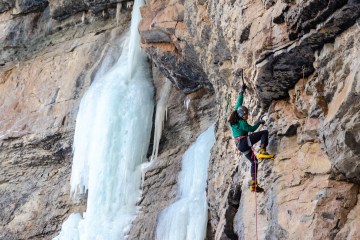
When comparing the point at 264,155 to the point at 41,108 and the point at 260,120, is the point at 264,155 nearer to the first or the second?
the point at 260,120

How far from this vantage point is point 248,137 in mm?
7926

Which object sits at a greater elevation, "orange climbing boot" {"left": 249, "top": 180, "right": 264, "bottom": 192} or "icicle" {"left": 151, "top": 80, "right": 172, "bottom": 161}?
"icicle" {"left": 151, "top": 80, "right": 172, "bottom": 161}

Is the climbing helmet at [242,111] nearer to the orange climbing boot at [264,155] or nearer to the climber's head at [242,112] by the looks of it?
the climber's head at [242,112]

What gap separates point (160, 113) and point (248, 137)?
6861mm

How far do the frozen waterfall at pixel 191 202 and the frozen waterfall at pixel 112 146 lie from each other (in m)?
1.37

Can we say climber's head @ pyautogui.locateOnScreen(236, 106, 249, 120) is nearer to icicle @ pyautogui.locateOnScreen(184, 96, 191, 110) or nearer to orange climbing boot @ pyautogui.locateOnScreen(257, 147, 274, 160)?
orange climbing boot @ pyautogui.locateOnScreen(257, 147, 274, 160)

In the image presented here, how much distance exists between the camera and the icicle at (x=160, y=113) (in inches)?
565

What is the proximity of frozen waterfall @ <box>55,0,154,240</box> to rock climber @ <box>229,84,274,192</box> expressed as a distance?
19.0 ft

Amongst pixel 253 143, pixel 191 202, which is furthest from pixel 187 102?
pixel 253 143

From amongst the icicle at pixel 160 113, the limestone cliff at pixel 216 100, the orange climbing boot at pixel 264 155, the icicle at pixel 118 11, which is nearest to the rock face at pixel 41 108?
the limestone cliff at pixel 216 100

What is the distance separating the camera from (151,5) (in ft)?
43.7

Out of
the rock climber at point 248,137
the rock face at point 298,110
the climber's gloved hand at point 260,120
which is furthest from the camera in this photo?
the climber's gloved hand at point 260,120

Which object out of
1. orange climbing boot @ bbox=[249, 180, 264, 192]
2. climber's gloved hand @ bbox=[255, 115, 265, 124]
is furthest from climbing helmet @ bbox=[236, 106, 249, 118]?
orange climbing boot @ bbox=[249, 180, 264, 192]

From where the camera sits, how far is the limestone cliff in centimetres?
666
